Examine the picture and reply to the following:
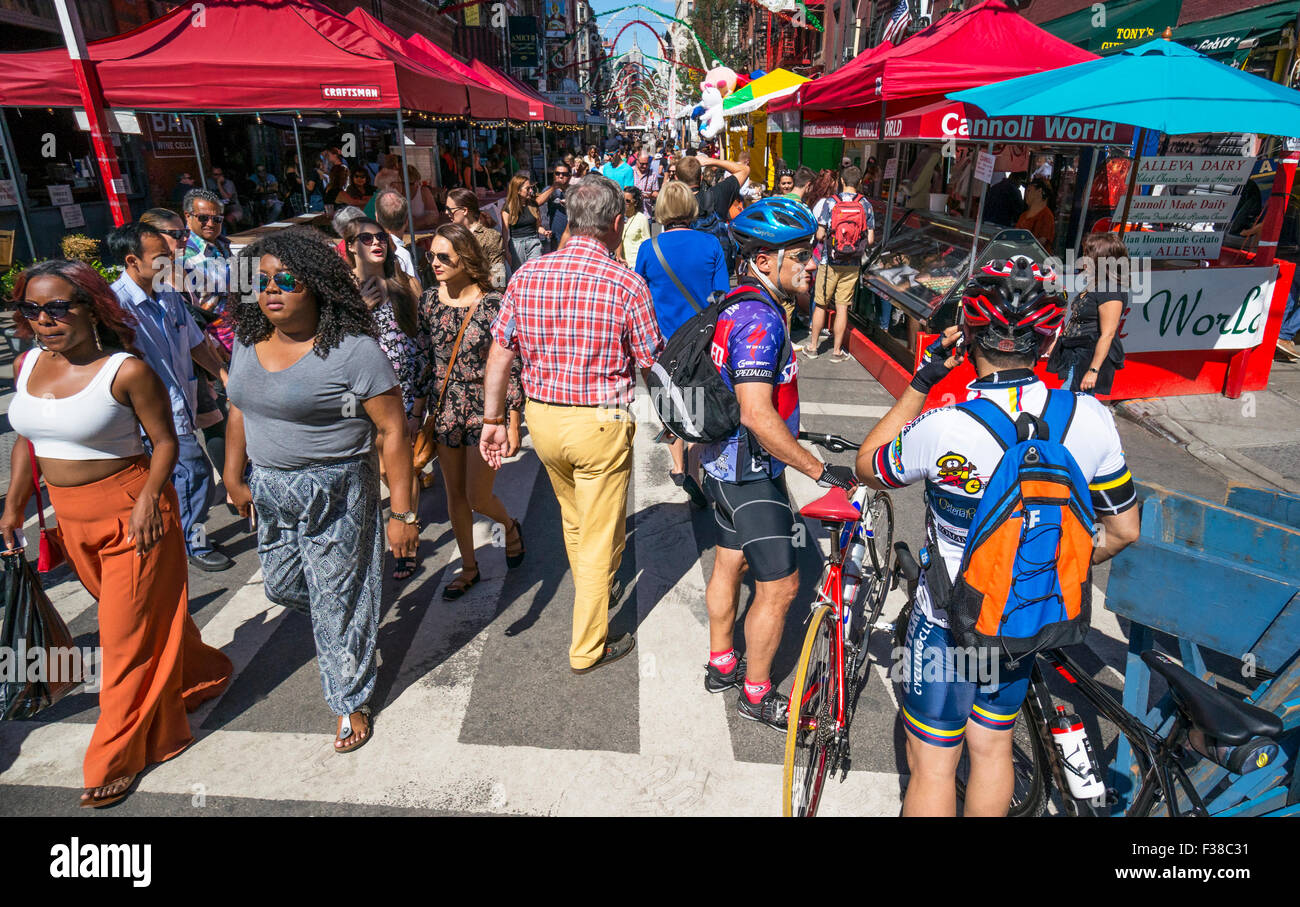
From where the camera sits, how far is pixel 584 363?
3133mm

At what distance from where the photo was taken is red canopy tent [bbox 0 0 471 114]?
689 centimetres

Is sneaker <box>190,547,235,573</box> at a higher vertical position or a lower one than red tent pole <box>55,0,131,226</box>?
lower

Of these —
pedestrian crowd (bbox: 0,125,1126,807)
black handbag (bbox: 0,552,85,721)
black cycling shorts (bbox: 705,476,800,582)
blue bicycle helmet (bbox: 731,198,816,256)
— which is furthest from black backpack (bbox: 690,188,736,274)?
black handbag (bbox: 0,552,85,721)

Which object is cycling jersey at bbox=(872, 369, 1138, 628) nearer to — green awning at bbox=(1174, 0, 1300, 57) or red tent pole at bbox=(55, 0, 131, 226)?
red tent pole at bbox=(55, 0, 131, 226)

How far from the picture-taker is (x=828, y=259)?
28.5 ft

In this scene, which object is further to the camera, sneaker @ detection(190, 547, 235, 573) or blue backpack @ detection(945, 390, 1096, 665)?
sneaker @ detection(190, 547, 235, 573)

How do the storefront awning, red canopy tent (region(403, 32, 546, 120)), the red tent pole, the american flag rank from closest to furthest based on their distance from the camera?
the storefront awning, the red tent pole, red canopy tent (region(403, 32, 546, 120)), the american flag

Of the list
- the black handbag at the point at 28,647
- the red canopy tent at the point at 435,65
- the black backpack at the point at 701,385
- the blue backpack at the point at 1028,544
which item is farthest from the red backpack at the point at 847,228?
the black handbag at the point at 28,647

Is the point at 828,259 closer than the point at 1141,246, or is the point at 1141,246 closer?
→ the point at 1141,246

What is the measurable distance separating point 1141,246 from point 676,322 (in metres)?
4.75

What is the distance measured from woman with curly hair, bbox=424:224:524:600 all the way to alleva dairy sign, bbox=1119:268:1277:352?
5853 mm

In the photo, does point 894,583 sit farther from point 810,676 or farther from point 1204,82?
point 1204,82

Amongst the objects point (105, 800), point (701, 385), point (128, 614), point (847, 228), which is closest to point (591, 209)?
point (701, 385)
